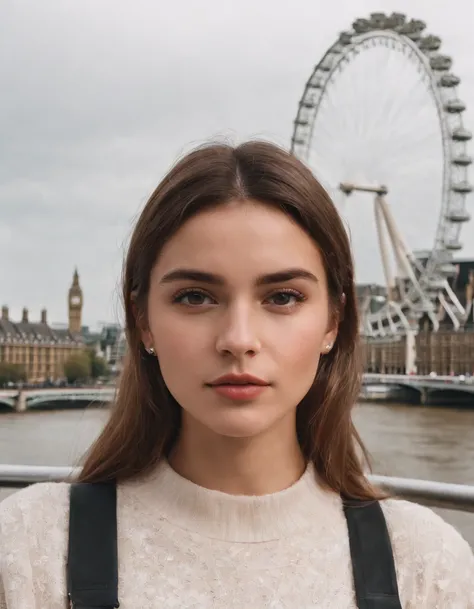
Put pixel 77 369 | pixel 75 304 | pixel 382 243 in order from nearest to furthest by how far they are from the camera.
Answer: pixel 382 243
pixel 77 369
pixel 75 304

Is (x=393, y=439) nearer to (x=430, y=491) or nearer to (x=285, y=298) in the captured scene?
(x=430, y=491)

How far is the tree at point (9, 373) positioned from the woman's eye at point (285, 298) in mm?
23596

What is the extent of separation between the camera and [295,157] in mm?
627

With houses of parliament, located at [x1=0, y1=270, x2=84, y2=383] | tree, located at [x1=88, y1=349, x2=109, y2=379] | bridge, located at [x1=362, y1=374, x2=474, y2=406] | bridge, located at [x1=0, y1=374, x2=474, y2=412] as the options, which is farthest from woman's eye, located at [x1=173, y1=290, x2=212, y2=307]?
houses of parliament, located at [x1=0, y1=270, x2=84, y2=383]

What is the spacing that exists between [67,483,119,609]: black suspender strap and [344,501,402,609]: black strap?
15 centimetres

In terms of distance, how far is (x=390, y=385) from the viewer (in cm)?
1889

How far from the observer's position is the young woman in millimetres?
554

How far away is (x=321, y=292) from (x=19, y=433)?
1060 centimetres

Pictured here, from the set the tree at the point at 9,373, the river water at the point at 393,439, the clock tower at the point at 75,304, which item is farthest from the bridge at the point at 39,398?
the clock tower at the point at 75,304

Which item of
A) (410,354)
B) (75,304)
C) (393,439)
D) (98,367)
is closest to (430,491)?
(393,439)

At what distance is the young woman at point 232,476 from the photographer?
21.8 inches

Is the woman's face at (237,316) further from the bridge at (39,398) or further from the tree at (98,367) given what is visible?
the tree at (98,367)

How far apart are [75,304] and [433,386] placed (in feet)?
63.0

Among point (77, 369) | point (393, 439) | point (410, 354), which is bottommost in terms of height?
point (393, 439)
